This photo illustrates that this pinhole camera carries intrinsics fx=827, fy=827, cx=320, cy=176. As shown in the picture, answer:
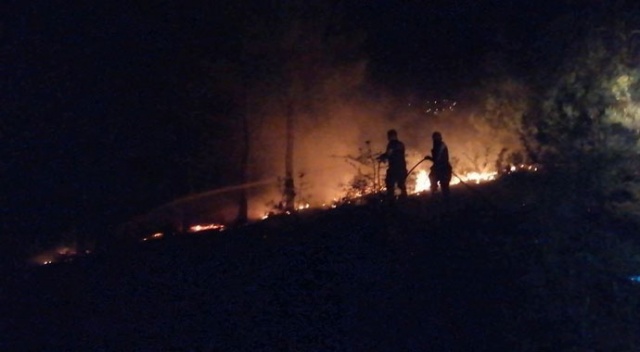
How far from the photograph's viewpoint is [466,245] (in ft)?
35.4

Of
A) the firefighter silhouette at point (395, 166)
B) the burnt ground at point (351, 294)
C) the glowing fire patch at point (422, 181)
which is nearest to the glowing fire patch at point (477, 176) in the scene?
the glowing fire patch at point (422, 181)

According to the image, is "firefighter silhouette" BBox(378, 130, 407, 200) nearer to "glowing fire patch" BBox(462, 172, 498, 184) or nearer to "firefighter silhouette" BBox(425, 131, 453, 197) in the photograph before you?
"firefighter silhouette" BBox(425, 131, 453, 197)

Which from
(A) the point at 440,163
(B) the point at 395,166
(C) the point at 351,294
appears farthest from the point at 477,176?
(C) the point at 351,294

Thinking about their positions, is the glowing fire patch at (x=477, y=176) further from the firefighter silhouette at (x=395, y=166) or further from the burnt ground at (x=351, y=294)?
the burnt ground at (x=351, y=294)

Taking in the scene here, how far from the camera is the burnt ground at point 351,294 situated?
8898 millimetres

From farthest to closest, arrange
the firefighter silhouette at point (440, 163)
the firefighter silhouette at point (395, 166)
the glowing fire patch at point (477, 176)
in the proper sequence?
the glowing fire patch at point (477, 176)
the firefighter silhouette at point (440, 163)
the firefighter silhouette at point (395, 166)

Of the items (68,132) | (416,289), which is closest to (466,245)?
(416,289)

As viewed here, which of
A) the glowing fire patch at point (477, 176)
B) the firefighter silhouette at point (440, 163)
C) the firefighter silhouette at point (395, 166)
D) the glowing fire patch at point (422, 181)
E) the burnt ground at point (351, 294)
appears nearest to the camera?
the burnt ground at point (351, 294)

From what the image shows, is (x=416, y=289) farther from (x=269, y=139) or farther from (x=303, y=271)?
(x=269, y=139)

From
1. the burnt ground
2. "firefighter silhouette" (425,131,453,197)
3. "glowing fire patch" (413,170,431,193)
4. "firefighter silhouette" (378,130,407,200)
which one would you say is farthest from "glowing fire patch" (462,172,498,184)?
the burnt ground

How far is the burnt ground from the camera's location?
8898mm

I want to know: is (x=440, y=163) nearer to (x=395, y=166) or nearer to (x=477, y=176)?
(x=395, y=166)

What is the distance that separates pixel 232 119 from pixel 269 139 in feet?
5.83

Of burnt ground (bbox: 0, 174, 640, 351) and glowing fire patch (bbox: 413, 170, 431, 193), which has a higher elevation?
glowing fire patch (bbox: 413, 170, 431, 193)
